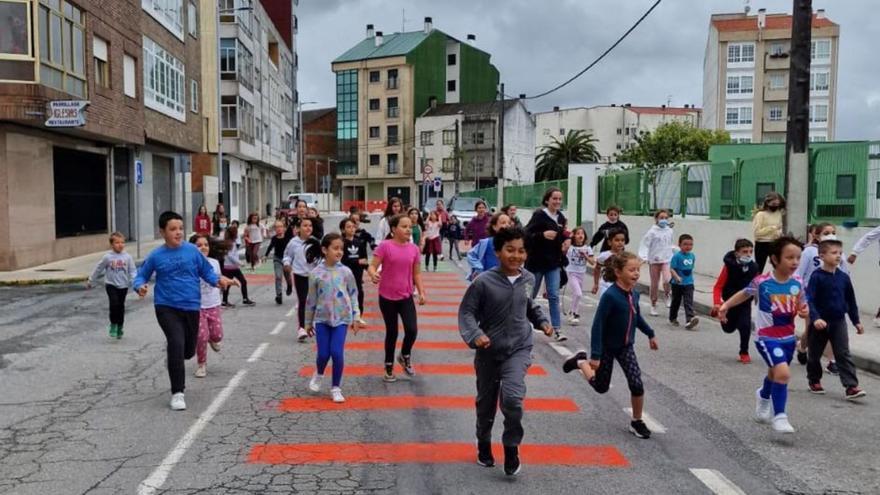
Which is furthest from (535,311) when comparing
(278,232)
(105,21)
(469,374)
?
(105,21)

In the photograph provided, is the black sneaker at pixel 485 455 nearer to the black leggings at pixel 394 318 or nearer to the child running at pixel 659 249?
the black leggings at pixel 394 318

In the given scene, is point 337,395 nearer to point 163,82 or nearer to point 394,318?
point 394,318

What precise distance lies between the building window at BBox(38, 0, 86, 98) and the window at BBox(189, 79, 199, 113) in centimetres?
1105

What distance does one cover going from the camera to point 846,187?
42.1 ft

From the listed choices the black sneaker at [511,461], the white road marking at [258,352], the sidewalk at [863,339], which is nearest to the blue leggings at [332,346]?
the white road marking at [258,352]

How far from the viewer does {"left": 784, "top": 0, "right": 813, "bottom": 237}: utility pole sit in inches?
456

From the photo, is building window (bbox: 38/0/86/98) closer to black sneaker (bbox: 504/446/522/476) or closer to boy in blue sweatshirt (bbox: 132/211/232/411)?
boy in blue sweatshirt (bbox: 132/211/232/411)

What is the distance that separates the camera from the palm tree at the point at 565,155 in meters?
83.8

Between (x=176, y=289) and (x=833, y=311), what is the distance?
19.3 ft

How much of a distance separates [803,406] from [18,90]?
17.4 meters

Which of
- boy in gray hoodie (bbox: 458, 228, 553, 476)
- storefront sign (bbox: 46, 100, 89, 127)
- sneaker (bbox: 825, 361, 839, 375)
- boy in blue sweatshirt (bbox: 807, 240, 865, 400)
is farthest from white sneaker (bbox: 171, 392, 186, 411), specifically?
storefront sign (bbox: 46, 100, 89, 127)

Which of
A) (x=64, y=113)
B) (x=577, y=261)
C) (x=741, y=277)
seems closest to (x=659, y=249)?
(x=577, y=261)

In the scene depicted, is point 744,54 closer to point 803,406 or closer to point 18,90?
point 18,90

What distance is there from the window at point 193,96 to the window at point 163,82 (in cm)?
84
